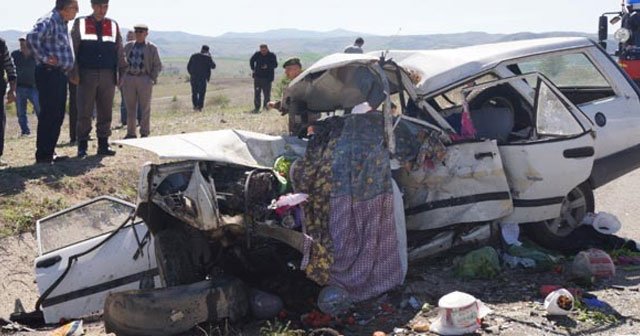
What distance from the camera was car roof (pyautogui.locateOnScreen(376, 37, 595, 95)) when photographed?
21.2 ft

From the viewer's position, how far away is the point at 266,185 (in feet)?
18.4

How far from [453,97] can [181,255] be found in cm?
275

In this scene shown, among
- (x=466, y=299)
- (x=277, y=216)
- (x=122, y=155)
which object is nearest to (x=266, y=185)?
(x=277, y=216)

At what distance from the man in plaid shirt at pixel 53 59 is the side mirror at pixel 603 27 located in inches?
371

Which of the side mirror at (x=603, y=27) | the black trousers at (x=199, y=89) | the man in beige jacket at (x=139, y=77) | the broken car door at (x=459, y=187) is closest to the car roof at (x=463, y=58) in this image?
the broken car door at (x=459, y=187)

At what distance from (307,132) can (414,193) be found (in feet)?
3.81

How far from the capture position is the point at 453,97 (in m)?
7.01

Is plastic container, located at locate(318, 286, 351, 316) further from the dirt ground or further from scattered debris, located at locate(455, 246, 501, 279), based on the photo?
scattered debris, located at locate(455, 246, 501, 279)

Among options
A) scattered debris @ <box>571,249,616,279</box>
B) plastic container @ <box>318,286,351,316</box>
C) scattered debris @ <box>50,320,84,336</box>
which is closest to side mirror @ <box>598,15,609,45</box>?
scattered debris @ <box>571,249,616,279</box>

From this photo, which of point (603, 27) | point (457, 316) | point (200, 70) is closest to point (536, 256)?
point (457, 316)

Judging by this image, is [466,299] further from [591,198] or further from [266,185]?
[591,198]

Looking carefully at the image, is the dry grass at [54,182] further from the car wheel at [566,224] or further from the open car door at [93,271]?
the car wheel at [566,224]

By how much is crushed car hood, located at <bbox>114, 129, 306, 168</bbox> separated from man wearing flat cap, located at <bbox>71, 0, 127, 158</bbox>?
4.00 m

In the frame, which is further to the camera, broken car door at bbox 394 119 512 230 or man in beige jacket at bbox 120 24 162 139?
man in beige jacket at bbox 120 24 162 139
